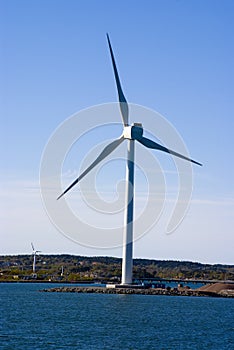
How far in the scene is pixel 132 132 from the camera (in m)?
128

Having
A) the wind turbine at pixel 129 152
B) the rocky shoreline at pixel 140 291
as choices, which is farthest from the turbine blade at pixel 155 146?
the rocky shoreline at pixel 140 291

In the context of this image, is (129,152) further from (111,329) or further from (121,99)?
(111,329)

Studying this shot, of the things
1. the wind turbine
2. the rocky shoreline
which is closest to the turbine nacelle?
the wind turbine

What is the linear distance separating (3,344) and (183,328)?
23318 millimetres

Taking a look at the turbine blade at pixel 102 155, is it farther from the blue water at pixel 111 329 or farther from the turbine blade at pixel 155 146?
the blue water at pixel 111 329

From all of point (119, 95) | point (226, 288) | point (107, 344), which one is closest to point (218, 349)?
point (107, 344)

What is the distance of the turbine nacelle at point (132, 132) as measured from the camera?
12800 cm

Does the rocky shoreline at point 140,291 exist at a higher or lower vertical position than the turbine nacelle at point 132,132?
lower

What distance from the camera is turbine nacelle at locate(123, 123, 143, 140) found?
128000mm

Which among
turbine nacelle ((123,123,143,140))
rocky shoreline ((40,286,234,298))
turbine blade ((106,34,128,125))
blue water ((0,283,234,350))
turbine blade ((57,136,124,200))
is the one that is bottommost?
blue water ((0,283,234,350))

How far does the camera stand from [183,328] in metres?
72.7

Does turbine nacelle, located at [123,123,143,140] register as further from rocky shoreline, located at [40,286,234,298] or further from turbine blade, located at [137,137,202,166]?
rocky shoreline, located at [40,286,234,298]

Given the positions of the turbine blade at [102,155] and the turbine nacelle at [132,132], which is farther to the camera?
the turbine nacelle at [132,132]

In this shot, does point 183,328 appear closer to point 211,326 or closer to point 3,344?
point 211,326
